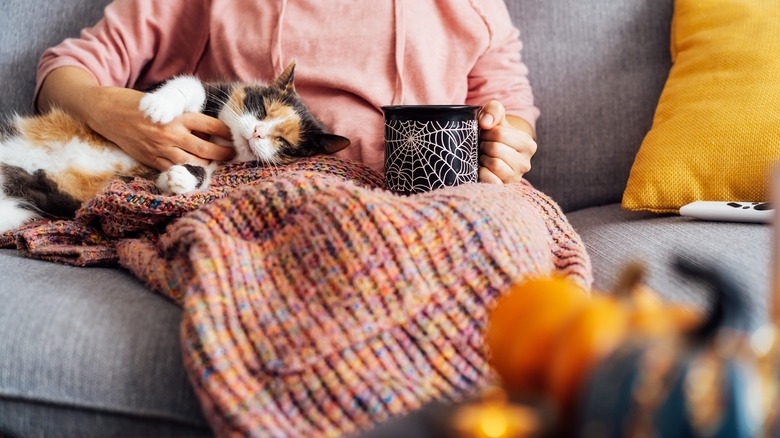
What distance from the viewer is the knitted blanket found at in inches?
24.1

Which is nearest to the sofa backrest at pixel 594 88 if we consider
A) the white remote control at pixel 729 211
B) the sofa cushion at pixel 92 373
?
the white remote control at pixel 729 211

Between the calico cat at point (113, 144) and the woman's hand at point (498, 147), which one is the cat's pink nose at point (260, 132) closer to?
the calico cat at point (113, 144)

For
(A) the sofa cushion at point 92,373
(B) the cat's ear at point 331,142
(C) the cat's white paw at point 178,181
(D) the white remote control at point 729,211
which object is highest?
(B) the cat's ear at point 331,142

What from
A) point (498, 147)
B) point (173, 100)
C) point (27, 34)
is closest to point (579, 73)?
point (498, 147)

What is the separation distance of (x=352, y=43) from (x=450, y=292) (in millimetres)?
699

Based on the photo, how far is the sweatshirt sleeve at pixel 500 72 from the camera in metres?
1.31

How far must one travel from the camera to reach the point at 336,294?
672 mm

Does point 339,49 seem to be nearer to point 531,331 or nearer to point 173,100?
point 173,100

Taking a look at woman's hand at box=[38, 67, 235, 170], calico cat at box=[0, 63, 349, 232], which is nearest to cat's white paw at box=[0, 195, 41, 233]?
calico cat at box=[0, 63, 349, 232]

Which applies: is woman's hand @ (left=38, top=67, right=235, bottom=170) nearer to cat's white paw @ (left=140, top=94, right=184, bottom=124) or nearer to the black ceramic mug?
cat's white paw @ (left=140, top=94, right=184, bottom=124)

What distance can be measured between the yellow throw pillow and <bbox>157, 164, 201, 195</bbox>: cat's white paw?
0.79 metres

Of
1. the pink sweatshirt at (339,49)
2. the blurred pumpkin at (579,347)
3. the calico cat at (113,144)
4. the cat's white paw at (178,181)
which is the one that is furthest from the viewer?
the pink sweatshirt at (339,49)

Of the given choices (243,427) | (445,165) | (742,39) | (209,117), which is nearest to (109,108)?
(209,117)

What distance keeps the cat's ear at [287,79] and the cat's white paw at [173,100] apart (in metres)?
0.15
